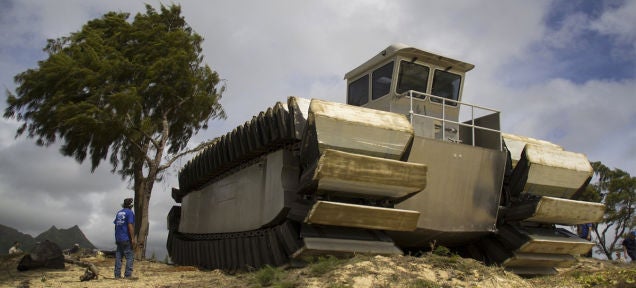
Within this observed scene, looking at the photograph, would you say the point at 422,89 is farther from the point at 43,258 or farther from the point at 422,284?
the point at 43,258

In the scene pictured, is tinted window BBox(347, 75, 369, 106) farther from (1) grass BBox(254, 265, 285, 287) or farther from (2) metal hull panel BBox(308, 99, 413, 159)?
(1) grass BBox(254, 265, 285, 287)

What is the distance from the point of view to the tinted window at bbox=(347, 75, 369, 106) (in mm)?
11278

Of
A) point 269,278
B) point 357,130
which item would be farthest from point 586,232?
point 269,278

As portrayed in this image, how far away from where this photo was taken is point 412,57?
10.6m

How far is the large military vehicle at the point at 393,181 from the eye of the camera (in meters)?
7.73

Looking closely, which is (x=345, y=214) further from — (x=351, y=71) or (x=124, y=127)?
(x=124, y=127)

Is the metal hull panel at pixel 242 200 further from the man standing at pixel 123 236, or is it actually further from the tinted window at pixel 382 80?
Result: the tinted window at pixel 382 80

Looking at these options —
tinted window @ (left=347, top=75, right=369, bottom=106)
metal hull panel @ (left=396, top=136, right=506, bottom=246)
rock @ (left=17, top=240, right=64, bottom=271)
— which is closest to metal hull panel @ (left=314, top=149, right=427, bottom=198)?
metal hull panel @ (left=396, top=136, right=506, bottom=246)

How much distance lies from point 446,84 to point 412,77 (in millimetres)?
880

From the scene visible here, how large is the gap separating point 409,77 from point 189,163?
25.9 ft

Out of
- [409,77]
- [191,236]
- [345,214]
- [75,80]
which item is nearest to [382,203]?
[345,214]

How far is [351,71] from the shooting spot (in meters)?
11.7

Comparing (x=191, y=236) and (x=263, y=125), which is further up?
(x=263, y=125)

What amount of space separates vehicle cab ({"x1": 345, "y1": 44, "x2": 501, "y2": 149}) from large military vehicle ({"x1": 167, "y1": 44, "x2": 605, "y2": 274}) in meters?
0.02
